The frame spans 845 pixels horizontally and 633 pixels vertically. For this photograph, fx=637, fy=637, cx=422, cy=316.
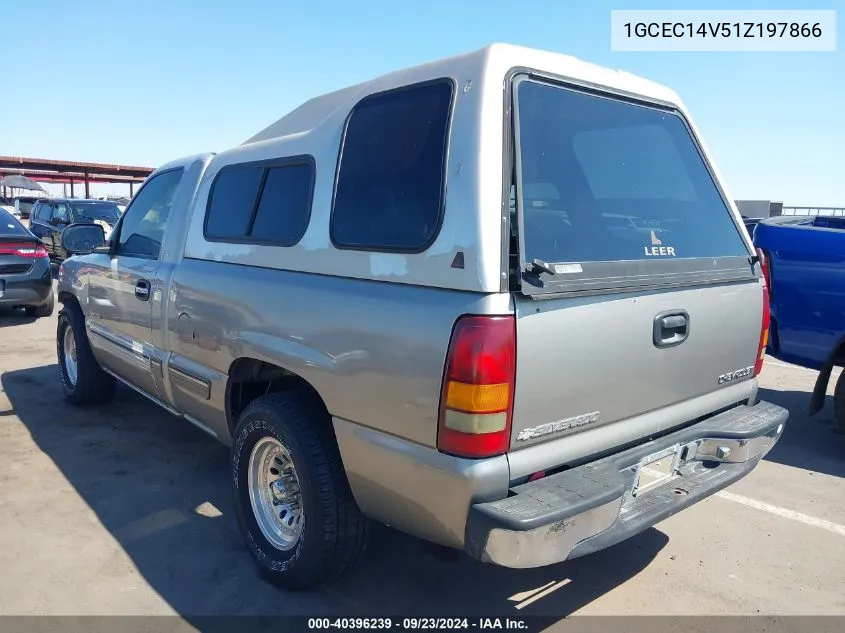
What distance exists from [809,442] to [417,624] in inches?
149

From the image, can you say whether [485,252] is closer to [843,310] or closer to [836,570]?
[836,570]

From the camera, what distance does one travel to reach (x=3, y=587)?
9.42ft

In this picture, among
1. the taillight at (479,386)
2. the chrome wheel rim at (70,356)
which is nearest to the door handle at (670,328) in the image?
the taillight at (479,386)

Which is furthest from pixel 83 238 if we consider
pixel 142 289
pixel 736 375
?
pixel 736 375

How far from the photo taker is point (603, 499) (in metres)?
2.17

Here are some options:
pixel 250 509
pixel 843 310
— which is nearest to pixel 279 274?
pixel 250 509

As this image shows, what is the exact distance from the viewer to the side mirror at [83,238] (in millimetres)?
4758

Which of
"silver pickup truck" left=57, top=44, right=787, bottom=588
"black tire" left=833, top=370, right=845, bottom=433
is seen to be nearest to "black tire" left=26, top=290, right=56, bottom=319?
"silver pickup truck" left=57, top=44, right=787, bottom=588

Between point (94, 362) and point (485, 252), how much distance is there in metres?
4.32

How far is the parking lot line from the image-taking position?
141 inches

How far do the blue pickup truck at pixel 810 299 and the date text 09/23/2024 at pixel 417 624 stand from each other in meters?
3.26

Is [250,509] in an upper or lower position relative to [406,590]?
upper

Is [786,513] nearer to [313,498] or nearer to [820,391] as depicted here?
[820,391]

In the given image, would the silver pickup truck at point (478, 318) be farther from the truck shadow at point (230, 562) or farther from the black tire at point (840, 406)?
the black tire at point (840, 406)
